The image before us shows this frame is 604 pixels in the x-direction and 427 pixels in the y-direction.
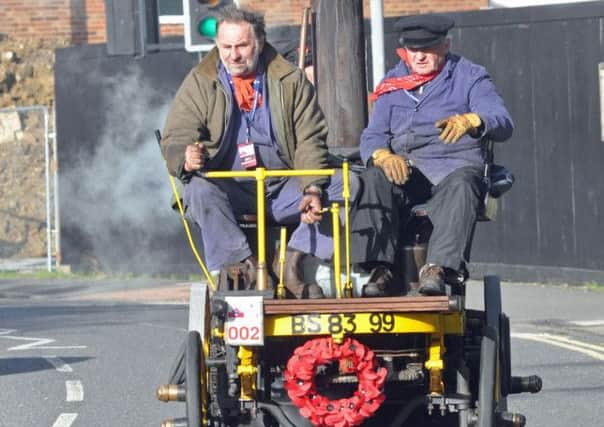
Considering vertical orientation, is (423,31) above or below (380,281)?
above

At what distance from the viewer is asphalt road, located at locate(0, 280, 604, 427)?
10.1 meters

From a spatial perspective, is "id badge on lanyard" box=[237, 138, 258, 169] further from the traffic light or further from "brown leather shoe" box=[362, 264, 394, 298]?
A: the traffic light

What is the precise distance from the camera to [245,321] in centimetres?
→ 676

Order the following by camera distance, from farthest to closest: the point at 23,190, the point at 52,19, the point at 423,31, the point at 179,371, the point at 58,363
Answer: the point at 52,19
the point at 23,190
the point at 58,363
the point at 179,371
the point at 423,31

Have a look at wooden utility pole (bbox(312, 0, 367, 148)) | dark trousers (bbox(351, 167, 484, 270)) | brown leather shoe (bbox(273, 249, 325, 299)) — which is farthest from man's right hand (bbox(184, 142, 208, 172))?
wooden utility pole (bbox(312, 0, 367, 148))

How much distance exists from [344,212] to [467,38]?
39.8 ft

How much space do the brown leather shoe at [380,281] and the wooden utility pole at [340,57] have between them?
365 centimetres

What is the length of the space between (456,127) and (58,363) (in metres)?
6.12

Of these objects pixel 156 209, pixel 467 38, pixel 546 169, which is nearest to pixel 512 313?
pixel 546 169

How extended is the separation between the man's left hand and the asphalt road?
2699 millimetres

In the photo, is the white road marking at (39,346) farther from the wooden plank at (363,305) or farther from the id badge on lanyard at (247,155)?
the wooden plank at (363,305)

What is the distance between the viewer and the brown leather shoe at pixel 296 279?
7.38 metres

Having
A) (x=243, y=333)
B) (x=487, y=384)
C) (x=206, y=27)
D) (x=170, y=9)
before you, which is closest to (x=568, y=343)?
(x=206, y=27)

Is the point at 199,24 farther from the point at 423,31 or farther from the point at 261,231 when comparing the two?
the point at 261,231
